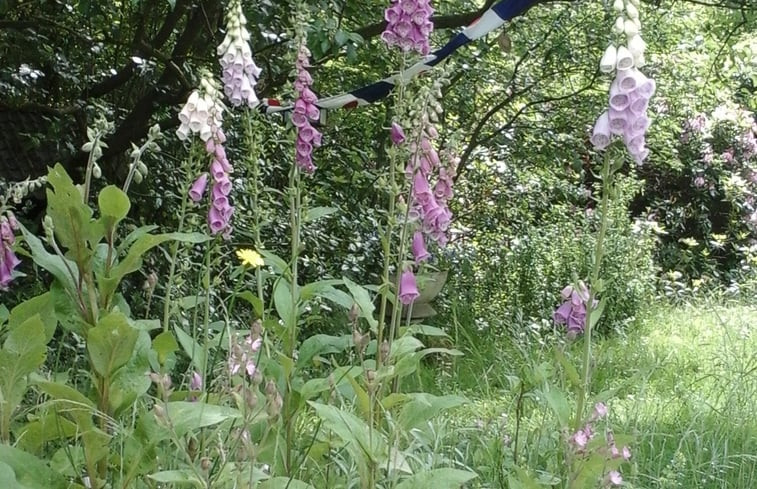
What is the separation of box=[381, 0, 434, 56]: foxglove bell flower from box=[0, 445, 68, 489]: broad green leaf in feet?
3.83

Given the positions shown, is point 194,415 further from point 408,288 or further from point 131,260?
point 408,288

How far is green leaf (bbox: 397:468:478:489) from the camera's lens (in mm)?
1423

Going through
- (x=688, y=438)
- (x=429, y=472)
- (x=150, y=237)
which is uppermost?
(x=150, y=237)

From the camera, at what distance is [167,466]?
64.1 inches

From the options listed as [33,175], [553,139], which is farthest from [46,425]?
[553,139]

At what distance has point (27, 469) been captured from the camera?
1.35 meters

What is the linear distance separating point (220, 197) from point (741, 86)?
9522 millimetres

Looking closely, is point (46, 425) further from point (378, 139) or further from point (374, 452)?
point (378, 139)

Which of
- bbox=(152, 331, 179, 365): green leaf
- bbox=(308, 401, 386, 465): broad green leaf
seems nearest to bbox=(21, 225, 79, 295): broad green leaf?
bbox=(152, 331, 179, 365): green leaf

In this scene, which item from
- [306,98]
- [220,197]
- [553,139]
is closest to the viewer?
[220,197]

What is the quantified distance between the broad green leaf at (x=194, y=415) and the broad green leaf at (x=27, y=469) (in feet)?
0.71

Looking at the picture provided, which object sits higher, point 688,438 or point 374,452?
point 374,452


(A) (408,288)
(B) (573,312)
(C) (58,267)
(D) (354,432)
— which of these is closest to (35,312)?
(C) (58,267)

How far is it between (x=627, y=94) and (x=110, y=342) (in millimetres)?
968
